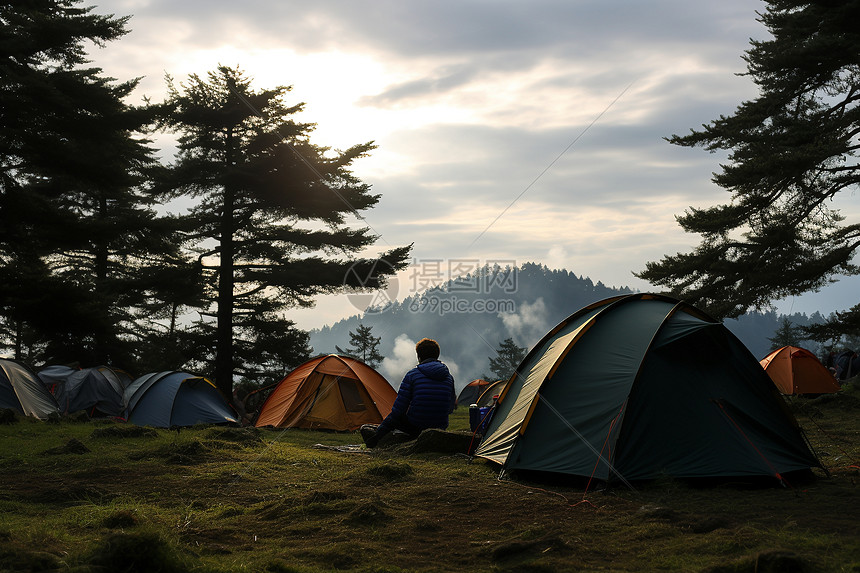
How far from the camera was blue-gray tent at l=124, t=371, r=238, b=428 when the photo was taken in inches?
615

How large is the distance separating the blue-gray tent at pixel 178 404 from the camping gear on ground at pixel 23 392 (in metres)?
2.48

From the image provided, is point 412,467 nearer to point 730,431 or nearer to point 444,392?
point 444,392

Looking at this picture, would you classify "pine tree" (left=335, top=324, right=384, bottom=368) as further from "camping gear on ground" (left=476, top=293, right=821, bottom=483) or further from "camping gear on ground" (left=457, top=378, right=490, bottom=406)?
"camping gear on ground" (left=476, top=293, right=821, bottom=483)

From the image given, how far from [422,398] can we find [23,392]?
1266cm

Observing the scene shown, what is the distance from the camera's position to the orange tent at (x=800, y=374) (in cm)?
1981

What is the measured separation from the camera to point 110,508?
5.73 m

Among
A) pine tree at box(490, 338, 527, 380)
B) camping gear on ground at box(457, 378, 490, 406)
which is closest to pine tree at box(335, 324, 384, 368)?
pine tree at box(490, 338, 527, 380)

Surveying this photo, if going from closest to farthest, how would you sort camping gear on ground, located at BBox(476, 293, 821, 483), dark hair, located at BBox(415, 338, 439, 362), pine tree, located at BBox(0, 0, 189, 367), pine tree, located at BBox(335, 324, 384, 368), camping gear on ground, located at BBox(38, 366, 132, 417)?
camping gear on ground, located at BBox(476, 293, 821, 483) → dark hair, located at BBox(415, 338, 439, 362) → pine tree, located at BBox(0, 0, 189, 367) → camping gear on ground, located at BBox(38, 366, 132, 417) → pine tree, located at BBox(335, 324, 384, 368)

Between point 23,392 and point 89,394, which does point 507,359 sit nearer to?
point 89,394

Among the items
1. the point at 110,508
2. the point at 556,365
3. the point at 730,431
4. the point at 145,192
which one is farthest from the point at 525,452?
the point at 145,192

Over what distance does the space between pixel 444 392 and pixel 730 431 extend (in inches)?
177

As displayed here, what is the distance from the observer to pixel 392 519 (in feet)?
17.7

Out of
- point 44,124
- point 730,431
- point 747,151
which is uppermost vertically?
point 747,151

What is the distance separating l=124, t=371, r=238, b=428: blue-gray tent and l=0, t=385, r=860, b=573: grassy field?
22.4 ft
